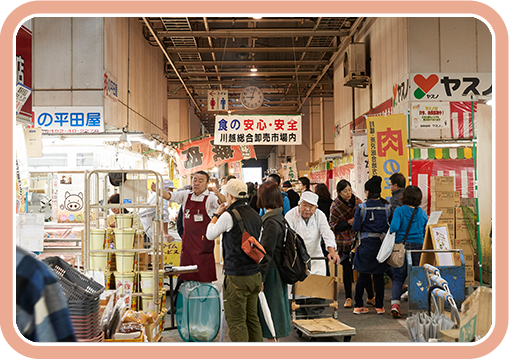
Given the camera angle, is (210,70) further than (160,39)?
Yes

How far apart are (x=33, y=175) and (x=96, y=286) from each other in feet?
19.2

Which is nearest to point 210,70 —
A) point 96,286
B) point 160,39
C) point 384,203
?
point 160,39

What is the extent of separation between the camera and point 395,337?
4695 mm

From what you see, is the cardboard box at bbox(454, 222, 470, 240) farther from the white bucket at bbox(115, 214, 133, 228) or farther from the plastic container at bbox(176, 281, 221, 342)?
the white bucket at bbox(115, 214, 133, 228)

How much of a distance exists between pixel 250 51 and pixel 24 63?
9.37 metres

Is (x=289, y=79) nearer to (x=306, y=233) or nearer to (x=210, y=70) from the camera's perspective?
(x=210, y=70)

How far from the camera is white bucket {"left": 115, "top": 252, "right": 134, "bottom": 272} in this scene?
4156mm

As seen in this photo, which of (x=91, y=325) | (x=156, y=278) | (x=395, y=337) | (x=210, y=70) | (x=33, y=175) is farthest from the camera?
(x=210, y=70)

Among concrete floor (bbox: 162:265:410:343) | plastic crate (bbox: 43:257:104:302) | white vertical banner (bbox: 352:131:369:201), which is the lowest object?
concrete floor (bbox: 162:265:410:343)

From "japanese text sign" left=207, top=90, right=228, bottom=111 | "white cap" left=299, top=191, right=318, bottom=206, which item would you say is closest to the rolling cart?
"white cap" left=299, top=191, right=318, bottom=206

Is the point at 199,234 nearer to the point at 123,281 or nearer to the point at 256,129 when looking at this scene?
the point at 123,281

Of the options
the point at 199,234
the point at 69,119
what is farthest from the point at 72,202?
the point at 199,234

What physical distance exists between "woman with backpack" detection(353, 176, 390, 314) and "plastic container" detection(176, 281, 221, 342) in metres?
1.95

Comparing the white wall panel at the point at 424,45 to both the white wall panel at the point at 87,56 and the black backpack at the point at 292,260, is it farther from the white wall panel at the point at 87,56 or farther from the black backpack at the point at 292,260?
the white wall panel at the point at 87,56
